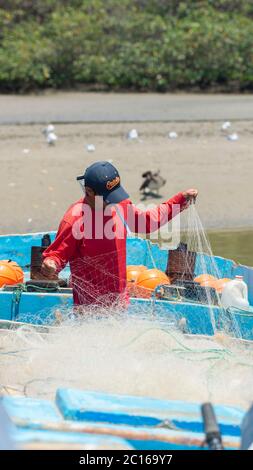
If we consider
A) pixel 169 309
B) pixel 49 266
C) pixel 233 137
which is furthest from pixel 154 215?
pixel 233 137

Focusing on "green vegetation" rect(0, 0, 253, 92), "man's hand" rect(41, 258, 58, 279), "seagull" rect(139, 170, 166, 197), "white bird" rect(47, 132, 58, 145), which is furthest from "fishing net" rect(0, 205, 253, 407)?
"green vegetation" rect(0, 0, 253, 92)

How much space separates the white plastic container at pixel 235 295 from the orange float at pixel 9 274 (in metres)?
2.08

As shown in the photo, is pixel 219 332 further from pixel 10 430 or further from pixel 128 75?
pixel 128 75

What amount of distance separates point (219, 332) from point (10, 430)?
11.9 ft

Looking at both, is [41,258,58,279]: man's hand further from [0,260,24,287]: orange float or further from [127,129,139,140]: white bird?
[127,129,139,140]: white bird

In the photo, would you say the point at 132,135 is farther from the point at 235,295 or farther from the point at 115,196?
the point at 115,196

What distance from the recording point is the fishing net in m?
6.15

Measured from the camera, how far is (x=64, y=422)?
→ 5.04 m

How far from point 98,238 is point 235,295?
155cm

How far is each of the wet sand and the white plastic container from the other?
20.7ft

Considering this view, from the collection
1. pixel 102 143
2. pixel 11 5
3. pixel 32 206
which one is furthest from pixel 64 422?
pixel 11 5

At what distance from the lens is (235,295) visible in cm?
829

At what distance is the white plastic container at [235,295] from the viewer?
8.27 meters

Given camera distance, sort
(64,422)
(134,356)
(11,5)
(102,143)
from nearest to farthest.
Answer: (64,422) → (134,356) → (102,143) → (11,5)
